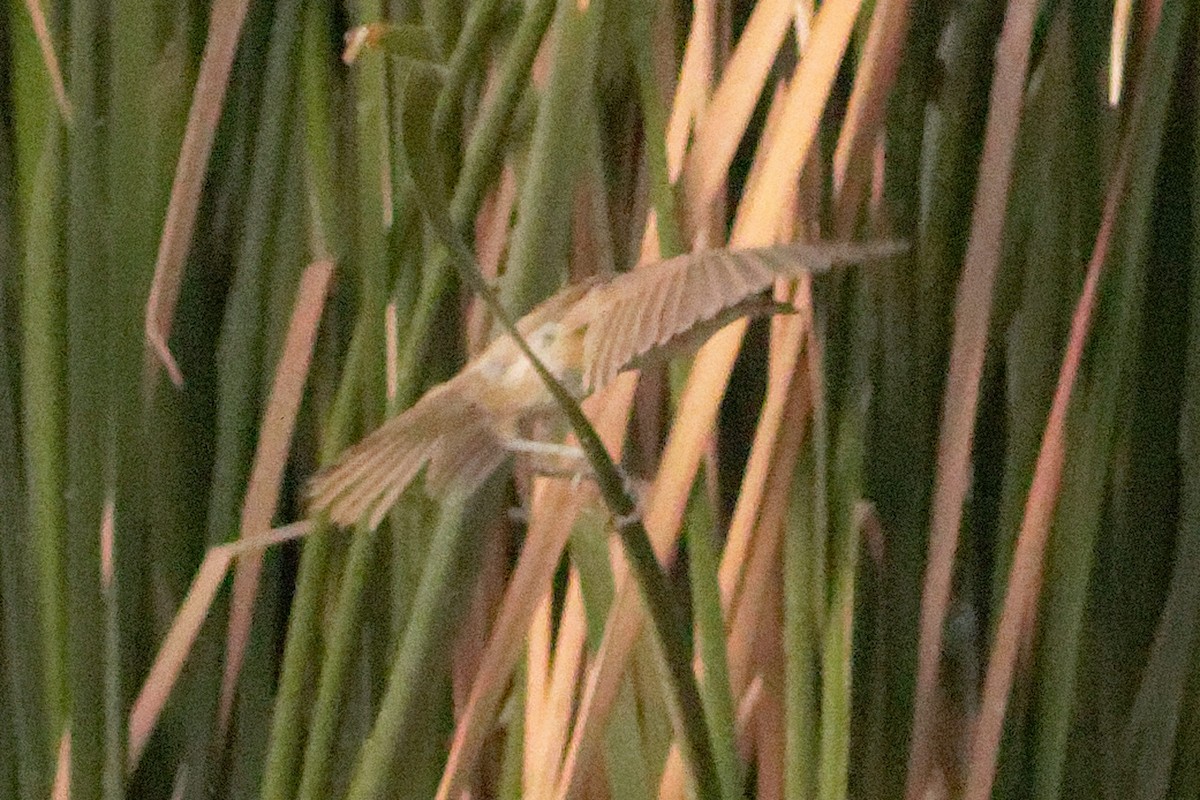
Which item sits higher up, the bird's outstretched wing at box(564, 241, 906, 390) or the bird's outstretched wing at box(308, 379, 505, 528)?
the bird's outstretched wing at box(564, 241, 906, 390)

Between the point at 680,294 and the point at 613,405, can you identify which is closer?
the point at 680,294

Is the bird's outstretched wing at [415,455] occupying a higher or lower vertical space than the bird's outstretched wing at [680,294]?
lower

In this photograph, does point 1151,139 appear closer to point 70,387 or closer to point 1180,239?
point 1180,239

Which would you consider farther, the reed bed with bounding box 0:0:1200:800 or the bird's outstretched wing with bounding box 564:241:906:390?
the reed bed with bounding box 0:0:1200:800

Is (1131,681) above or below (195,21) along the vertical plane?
below

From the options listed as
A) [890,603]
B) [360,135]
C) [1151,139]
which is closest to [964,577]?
[890,603]
